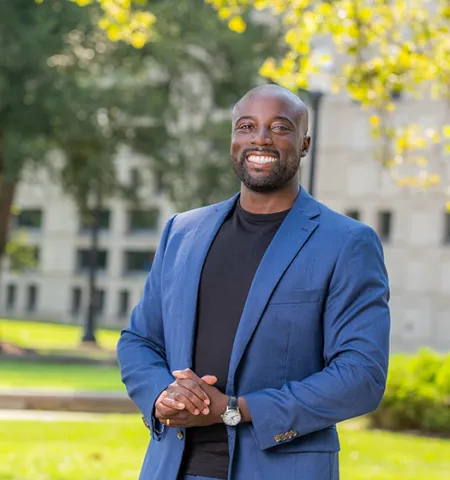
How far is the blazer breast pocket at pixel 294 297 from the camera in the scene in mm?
3480

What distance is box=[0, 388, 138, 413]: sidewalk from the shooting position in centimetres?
1719

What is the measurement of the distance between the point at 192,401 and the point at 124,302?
71005 millimetres

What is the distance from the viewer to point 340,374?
11.1 ft

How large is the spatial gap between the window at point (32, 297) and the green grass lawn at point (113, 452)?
209 ft

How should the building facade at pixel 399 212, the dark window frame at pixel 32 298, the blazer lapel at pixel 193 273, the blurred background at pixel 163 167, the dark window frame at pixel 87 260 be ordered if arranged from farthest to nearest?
the dark window frame at pixel 32 298, the dark window frame at pixel 87 260, the building facade at pixel 399 212, the blurred background at pixel 163 167, the blazer lapel at pixel 193 273

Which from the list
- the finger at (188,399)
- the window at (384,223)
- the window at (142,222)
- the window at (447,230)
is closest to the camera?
the finger at (188,399)

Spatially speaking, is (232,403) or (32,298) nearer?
(232,403)

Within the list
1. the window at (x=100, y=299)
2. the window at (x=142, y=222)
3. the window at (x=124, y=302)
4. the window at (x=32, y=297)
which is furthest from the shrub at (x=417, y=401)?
the window at (x=32, y=297)

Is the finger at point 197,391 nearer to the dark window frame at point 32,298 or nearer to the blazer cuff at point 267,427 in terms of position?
the blazer cuff at point 267,427

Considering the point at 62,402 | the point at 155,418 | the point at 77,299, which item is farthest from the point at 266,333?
the point at 77,299

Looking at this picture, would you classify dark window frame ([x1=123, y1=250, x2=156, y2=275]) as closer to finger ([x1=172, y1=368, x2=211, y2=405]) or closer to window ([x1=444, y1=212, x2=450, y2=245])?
window ([x1=444, y1=212, x2=450, y2=245])

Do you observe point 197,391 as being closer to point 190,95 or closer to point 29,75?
point 29,75

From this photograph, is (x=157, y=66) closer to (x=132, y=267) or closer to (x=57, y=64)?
(x=57, y=64)

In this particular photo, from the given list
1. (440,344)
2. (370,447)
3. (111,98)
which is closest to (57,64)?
(111,98)
